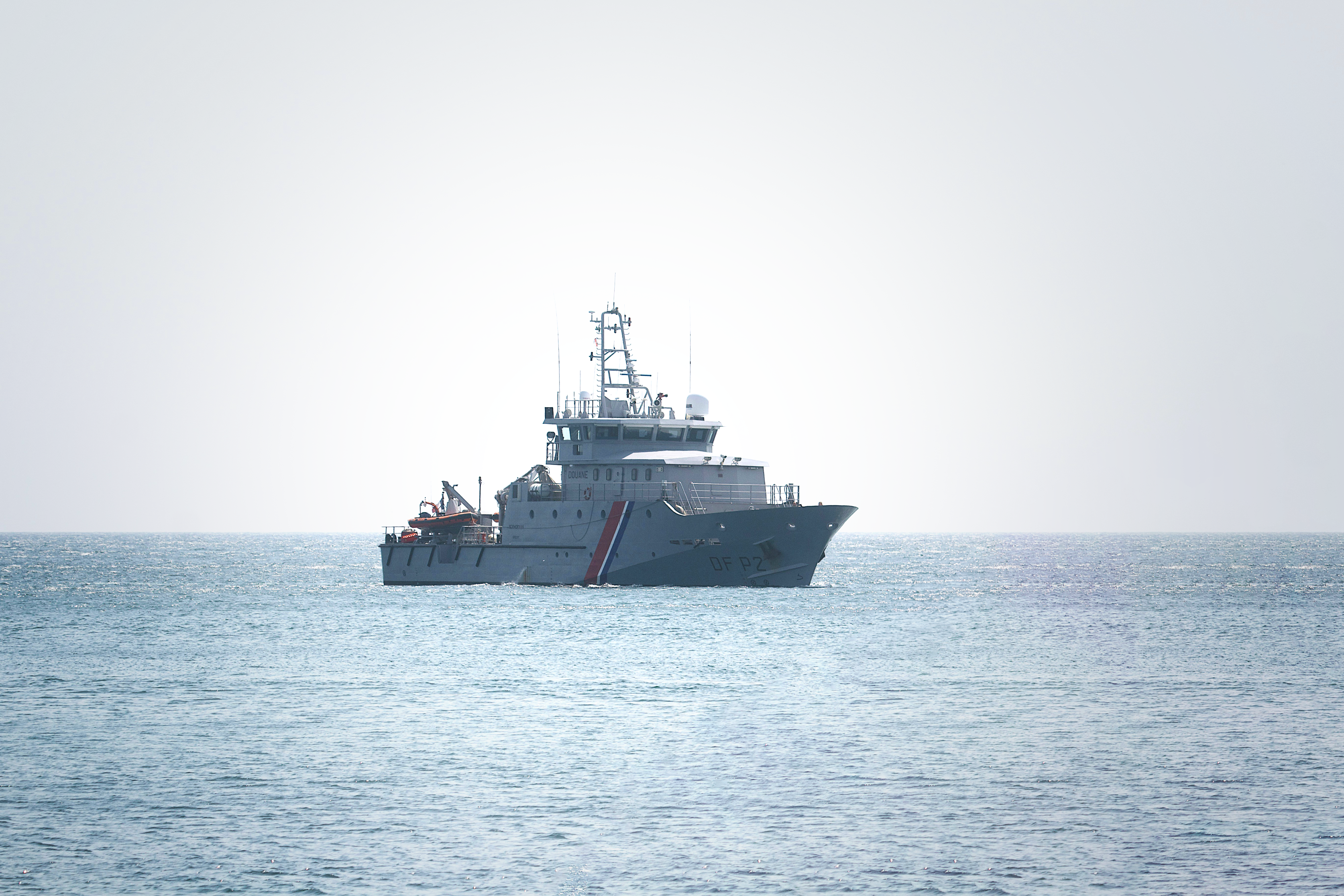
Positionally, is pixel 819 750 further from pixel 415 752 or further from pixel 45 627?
pixel 45 627

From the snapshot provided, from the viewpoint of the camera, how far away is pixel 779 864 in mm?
17125

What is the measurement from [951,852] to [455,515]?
50508mm

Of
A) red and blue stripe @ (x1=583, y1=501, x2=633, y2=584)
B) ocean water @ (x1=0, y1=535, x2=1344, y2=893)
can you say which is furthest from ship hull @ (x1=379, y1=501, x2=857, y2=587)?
ocean water @ (x1=0, y1=535, x2=1344, y2=893)

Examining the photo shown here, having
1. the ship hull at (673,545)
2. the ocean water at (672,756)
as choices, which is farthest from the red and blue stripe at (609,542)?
the ocean water at (672,756)

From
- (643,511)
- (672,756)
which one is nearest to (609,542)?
(643,511)

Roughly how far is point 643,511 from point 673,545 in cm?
183

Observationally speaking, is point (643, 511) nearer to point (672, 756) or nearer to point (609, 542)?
point (609, 542)

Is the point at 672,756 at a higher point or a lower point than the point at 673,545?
lower

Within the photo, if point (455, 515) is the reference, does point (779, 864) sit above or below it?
below

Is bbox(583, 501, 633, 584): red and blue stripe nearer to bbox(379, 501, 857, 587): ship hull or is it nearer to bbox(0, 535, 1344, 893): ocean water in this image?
bbox(379, 501, 857, 587): ship hull

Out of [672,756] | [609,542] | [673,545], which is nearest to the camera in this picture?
[672,756]

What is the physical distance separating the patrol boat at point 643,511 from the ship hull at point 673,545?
0.05 m

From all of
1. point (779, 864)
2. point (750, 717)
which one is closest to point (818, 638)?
point (750, 717)

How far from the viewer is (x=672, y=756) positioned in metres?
24.2
